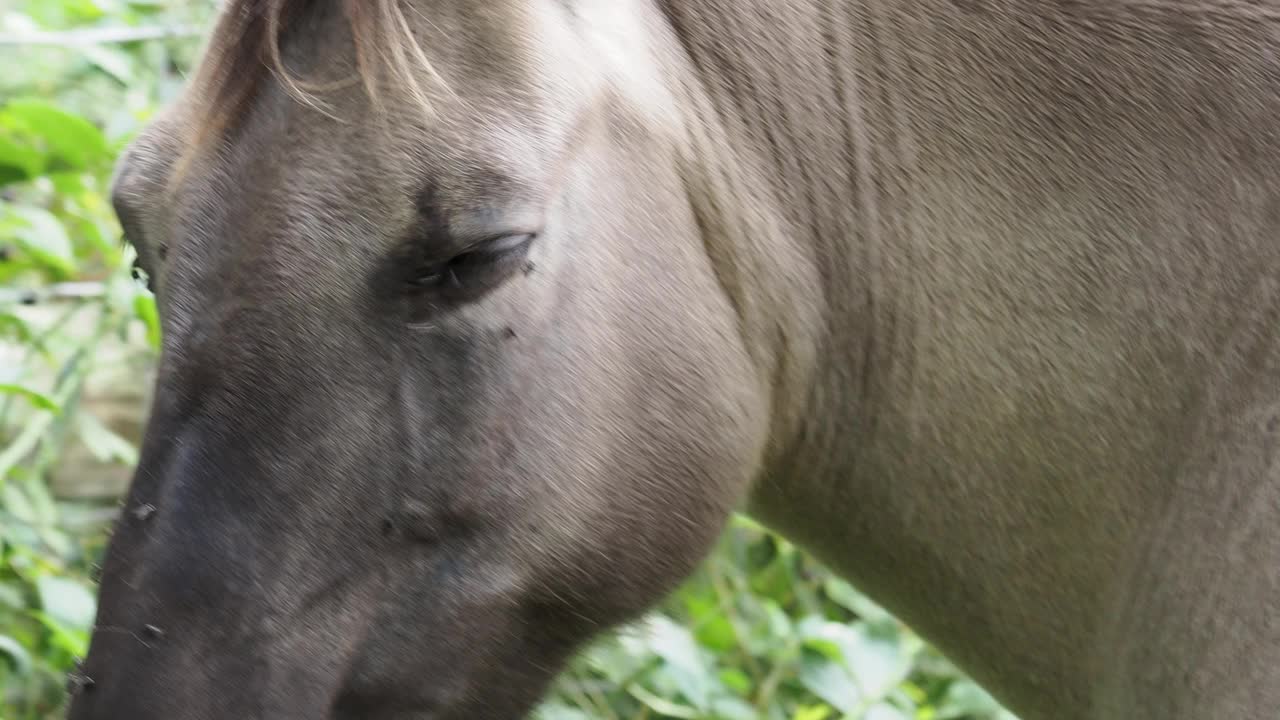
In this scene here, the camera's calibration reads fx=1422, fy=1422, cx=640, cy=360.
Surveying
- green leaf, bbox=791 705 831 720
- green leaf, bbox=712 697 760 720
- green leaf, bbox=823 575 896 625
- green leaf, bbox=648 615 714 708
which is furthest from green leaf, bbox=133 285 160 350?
green leaf, bbox=823 575 896 625

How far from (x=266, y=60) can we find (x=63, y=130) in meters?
1.28

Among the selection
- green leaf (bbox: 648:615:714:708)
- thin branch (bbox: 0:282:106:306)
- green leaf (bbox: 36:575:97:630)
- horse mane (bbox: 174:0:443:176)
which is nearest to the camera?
horse mane (bbox: 174:0:443:176)

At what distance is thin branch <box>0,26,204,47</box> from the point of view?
8.30 ft

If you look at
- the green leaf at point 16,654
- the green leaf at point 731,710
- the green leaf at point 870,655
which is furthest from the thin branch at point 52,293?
the green leaf at point 870,655

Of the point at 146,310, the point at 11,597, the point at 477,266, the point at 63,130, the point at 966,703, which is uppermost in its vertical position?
the point at 477,266

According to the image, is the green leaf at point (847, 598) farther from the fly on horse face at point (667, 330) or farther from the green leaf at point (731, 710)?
the fly on horse face at point (667, 330)

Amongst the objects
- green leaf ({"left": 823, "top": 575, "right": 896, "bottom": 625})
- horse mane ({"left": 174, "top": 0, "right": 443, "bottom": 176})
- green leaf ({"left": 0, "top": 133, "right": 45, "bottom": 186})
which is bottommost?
green leaf ({"left": 823, "top": 575, "right": 896, "bottom": 625})

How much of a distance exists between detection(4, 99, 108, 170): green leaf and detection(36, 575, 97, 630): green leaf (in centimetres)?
69

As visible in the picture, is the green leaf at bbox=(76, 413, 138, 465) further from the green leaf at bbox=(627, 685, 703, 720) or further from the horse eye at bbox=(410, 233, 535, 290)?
the horse eye at bbox=(410, 233, 535, 290)

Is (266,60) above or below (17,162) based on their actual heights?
above

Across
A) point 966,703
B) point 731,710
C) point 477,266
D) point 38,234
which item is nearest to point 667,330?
point 477,266

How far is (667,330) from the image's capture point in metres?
1.21

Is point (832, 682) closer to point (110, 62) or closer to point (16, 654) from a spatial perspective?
point (16, 654)

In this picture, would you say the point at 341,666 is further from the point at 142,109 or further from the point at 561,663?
the point at 142,109
